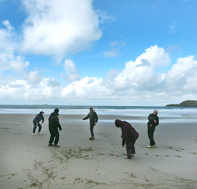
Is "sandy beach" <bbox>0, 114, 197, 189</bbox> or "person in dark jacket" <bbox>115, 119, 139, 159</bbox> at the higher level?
"person in dark jacket" <bbox>115, 119, 139, 159</bbox>

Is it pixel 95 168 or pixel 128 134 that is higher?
pixel 128 134

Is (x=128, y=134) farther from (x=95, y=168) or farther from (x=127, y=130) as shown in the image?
(x=95, y=168)

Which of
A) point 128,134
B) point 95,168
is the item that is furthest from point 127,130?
point 95,168

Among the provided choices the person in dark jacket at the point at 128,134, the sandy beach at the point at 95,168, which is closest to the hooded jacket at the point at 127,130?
the person in dark jacket at the point at 128,134

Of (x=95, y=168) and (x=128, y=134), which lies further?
(x=128, y=134)

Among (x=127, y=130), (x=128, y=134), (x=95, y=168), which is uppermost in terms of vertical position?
(x=127, y=130)

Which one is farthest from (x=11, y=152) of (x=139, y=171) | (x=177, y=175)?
(x=177, y=175)

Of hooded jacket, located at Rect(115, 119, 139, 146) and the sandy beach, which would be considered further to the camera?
hooded jacket, located at Rect(115, 119, 139, 146)

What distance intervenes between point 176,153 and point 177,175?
252 cm

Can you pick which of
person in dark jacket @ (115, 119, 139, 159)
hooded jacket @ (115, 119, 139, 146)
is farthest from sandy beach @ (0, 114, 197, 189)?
hooded jacket @ (115, 119, 139, 146)

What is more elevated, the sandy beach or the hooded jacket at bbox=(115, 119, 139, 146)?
the hooded jacket at bbox=(115, 119, 139, 146)

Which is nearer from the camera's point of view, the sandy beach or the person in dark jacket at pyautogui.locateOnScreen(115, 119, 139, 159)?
the sandy beach

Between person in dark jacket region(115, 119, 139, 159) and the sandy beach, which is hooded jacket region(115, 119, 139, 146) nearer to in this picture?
person in dark jacket region(115, 119, 139, 159)

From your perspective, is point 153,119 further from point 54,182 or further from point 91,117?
point 54,182
